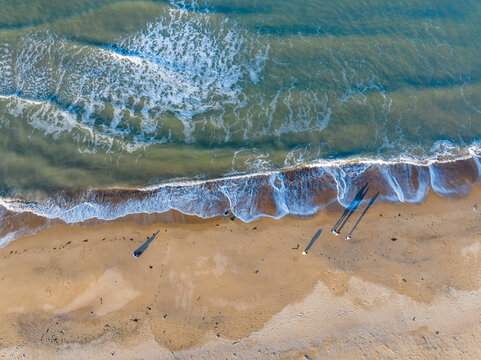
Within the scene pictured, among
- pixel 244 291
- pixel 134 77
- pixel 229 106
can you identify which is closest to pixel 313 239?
pixel 244 291

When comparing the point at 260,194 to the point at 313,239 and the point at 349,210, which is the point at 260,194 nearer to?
the point at 313,239

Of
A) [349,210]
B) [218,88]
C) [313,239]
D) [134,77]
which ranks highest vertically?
[134,77]

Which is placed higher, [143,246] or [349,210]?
[349,210]

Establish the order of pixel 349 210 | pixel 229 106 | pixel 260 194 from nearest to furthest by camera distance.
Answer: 1. pixel 349 210
2. pixel 260 194
3. pixel 229 106

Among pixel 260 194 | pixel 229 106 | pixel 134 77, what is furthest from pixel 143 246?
pixel 134 77

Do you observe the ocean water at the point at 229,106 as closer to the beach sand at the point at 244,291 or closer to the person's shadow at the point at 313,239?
the person's shadow at the point at 313,239

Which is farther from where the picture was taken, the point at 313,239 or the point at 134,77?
the point at 134,77

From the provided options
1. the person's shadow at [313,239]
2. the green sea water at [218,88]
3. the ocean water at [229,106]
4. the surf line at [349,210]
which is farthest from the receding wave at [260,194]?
the person's shadow at [313,239]

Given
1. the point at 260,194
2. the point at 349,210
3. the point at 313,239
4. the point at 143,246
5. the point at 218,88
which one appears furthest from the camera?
the point at 218,88
